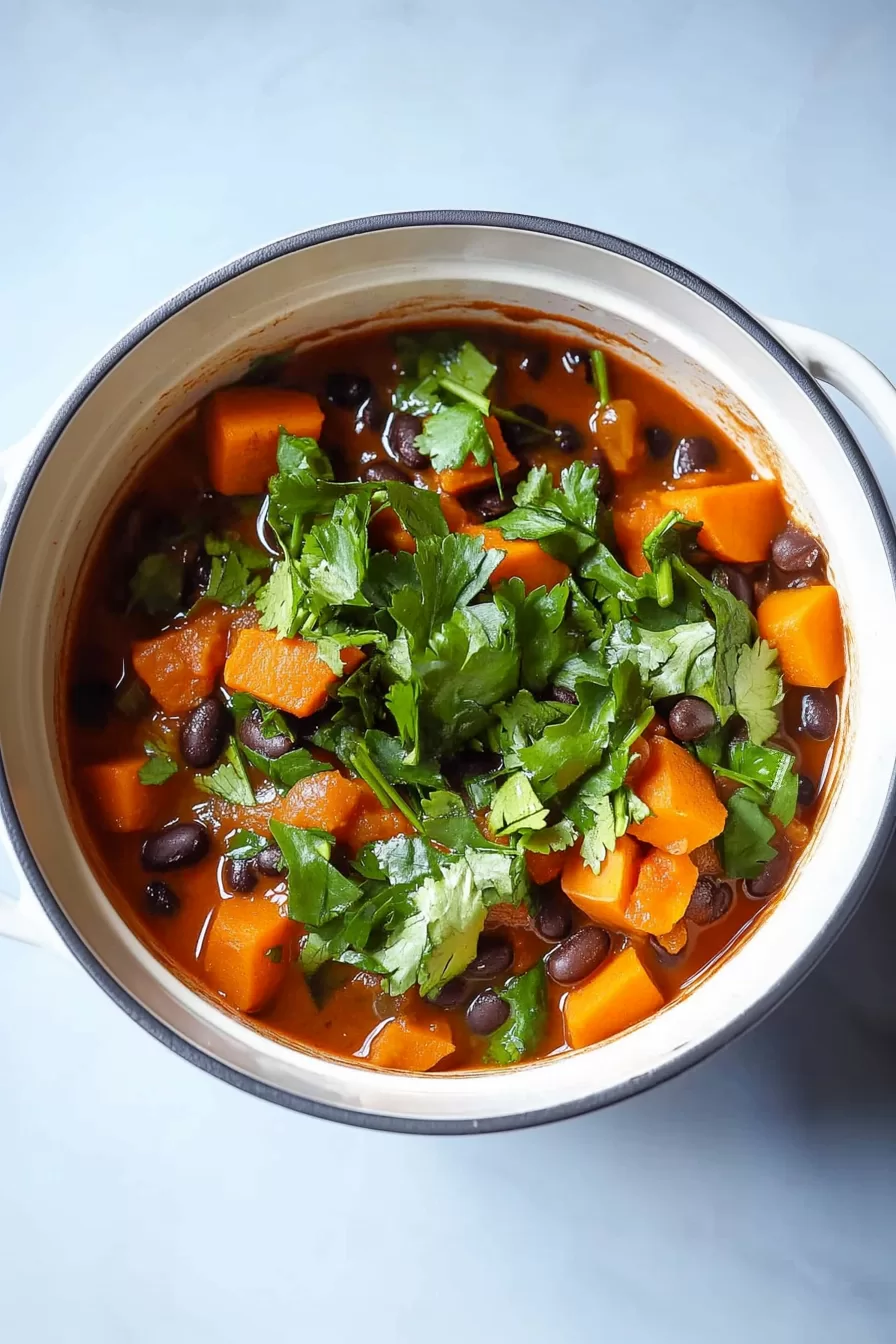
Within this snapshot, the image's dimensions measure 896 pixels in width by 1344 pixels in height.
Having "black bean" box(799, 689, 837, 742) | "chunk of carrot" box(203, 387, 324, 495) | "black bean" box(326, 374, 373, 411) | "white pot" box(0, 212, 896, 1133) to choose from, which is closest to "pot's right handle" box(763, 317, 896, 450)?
"white pot" box(0, 212, 896, 1133)

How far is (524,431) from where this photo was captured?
2.22 metres

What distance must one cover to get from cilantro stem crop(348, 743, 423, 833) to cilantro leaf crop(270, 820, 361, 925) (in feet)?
0.46

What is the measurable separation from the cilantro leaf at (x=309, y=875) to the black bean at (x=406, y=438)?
74cm

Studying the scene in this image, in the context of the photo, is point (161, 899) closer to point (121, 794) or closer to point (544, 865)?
point (121, 794)

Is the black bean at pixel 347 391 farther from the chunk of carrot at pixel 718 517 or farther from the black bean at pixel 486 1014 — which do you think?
the black bean at pixel 486 1014

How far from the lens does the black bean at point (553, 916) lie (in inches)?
83.3

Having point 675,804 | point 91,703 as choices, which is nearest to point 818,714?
point 675,804

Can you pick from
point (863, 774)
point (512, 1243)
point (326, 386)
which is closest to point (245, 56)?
point (326, 386)

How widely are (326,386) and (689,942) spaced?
1.33 m

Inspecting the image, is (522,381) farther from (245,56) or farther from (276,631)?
(245,56)

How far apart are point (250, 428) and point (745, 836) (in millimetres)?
1237

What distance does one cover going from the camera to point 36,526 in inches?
79.9

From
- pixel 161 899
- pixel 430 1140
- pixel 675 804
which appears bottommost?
pixel 430 1140

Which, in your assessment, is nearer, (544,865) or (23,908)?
(23,908)
